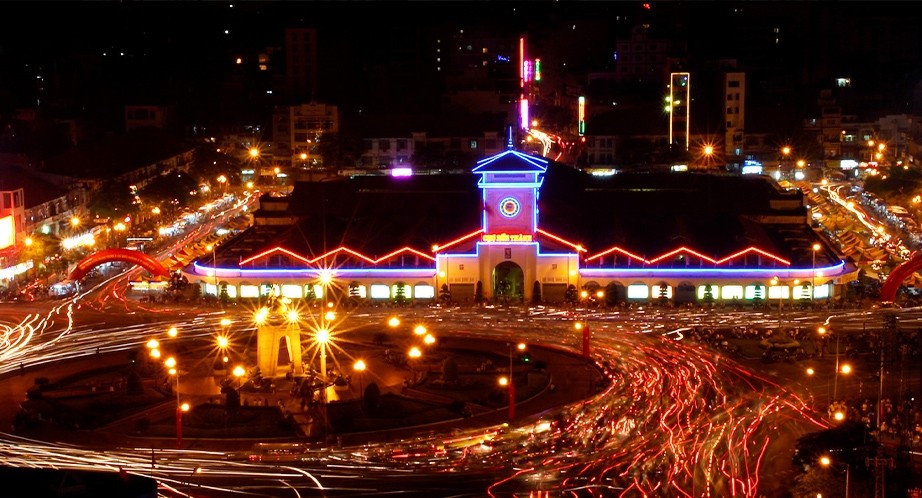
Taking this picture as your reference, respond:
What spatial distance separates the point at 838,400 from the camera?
137 feet

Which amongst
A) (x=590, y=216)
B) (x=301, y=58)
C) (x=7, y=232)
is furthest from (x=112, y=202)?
(x=301, y=58)

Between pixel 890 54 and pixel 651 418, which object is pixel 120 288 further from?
pixel 890 54

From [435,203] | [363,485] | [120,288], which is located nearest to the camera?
[363,485]

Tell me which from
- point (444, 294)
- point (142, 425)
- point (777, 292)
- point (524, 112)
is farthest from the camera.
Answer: point (524, 112)

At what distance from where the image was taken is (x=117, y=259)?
61812mm

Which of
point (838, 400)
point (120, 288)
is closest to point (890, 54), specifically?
point (120, 288)

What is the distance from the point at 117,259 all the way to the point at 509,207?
53.0 ft

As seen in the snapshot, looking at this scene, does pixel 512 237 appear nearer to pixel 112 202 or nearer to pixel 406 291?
pixel 406 291

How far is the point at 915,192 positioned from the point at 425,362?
38289 millimetres

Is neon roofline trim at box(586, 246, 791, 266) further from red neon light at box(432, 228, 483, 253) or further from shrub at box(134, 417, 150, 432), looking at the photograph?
shrub at box(134, 417, 150, 432)

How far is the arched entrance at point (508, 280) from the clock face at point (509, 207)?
1.89m

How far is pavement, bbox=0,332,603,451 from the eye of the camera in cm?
3900

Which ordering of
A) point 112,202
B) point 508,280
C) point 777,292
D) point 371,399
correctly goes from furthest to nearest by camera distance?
1. point 112,202
2. point 508,280
3. point 777,292
4. point 371,399

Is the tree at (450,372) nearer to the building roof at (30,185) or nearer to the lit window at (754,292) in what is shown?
the lit window at (754,292)
